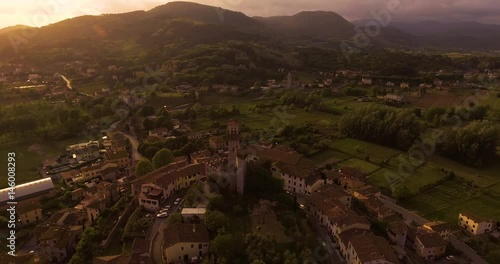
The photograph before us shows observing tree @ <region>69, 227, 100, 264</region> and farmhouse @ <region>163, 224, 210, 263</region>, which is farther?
tree @ <region>69, 227, 100, 264</region>

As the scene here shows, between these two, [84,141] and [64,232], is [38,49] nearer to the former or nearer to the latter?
[84,141]

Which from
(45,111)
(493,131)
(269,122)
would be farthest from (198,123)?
(493,131)

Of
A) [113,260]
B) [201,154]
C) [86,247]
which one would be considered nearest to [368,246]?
[113,260]

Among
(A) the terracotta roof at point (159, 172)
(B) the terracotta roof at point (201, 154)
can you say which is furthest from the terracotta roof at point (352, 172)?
(A) the terracotta roof at point (159, 172)

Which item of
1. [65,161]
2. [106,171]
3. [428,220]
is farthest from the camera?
[65,161]

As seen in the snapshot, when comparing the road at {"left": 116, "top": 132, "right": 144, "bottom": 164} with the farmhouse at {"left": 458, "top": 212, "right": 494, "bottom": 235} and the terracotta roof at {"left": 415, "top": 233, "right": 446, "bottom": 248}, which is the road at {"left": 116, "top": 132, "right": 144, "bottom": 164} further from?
the farmhouse at {"left": 458, "top": 212, "right": 494, "bottom": 235}

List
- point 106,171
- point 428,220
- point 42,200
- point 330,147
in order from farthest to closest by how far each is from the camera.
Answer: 1. point 330,147
2. point 106,171
3. point 42,200
4. point 428,220

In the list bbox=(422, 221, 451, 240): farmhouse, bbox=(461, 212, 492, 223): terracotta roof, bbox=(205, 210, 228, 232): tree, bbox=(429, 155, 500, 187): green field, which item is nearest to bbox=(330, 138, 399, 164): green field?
bbox=(429, 155, 500, 187): green field
